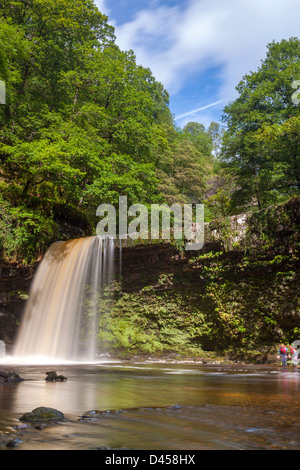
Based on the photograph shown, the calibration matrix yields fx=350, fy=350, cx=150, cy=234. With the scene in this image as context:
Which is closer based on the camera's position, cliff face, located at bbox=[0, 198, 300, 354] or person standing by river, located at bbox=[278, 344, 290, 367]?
person standing by river, located at bbox=[278, 344, 290, 367]

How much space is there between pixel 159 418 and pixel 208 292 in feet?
39.2

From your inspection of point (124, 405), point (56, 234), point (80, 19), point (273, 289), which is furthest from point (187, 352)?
point (80, 19)

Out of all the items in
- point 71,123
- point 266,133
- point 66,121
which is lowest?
point 266,133

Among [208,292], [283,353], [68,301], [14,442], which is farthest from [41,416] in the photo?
[68,301]

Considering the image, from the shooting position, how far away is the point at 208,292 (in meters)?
15.3

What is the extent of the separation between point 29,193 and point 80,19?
45.0 feet

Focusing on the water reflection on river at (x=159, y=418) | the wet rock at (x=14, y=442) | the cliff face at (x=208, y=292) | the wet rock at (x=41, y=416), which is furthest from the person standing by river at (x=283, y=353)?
the wet rock at (x=14, y=442)

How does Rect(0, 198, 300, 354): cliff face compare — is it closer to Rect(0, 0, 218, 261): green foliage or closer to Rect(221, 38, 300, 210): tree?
Rect(0, 0, 218, 261): green foliage

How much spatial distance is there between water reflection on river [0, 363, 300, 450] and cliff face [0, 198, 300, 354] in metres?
7.96

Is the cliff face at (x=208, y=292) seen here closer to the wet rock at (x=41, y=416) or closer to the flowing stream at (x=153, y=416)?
the flowing stream at (x=153, y=416)

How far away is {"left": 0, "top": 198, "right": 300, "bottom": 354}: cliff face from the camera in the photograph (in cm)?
1341

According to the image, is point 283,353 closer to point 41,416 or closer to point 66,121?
point 41,416

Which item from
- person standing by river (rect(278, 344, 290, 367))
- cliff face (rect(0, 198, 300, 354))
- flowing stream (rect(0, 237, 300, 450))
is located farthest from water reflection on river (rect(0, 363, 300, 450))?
cliff face (rect(0, 198, 300, 354))

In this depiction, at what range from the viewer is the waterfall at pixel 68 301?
1614cm
